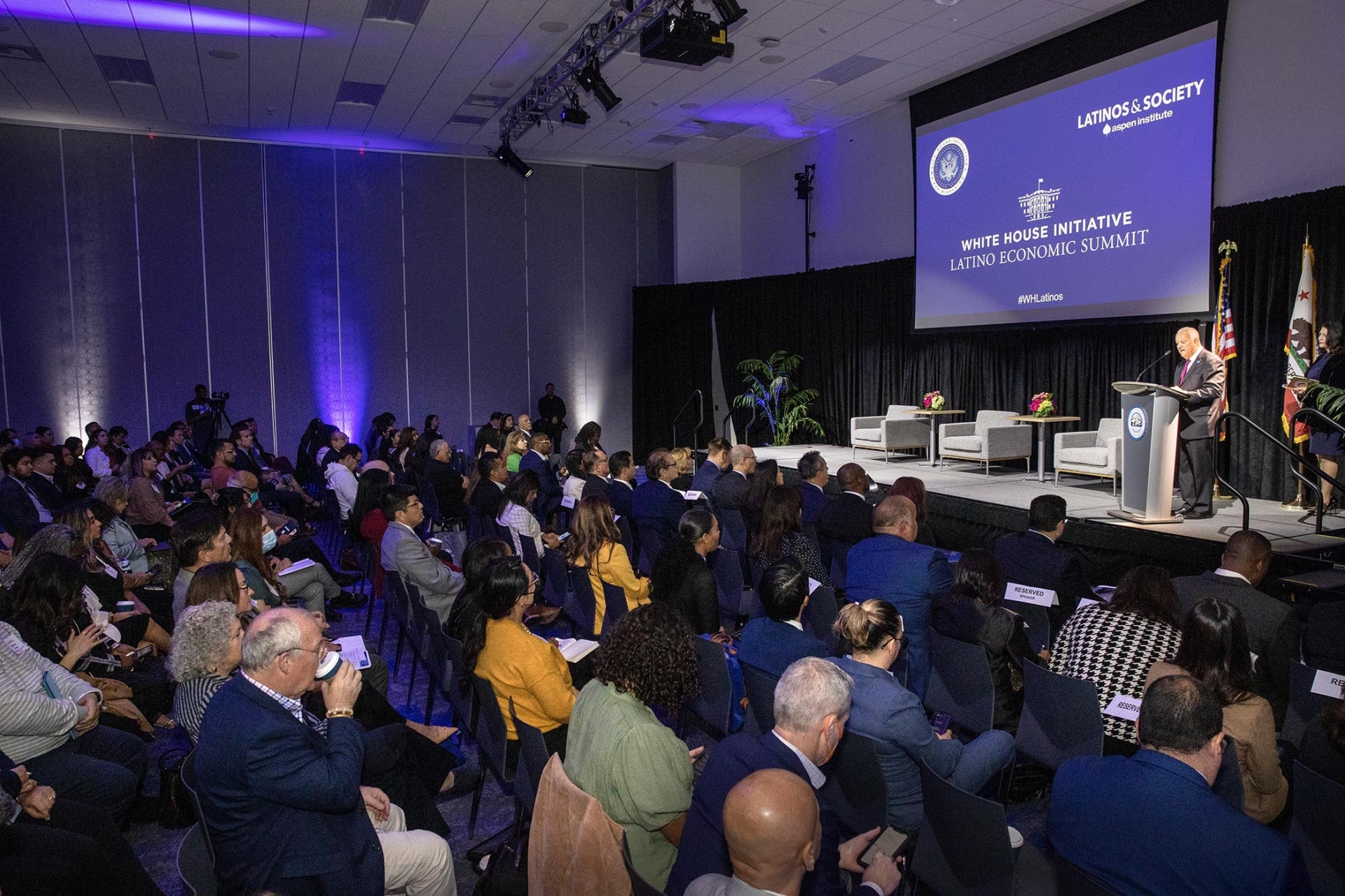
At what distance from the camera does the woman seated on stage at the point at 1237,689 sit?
2592mm

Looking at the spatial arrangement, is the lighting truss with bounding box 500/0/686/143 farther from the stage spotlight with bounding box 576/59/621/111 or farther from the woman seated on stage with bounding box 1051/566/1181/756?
the woman seated on stage with bounding box 1051/566/1181/756

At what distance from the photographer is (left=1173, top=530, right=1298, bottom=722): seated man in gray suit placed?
132 inches

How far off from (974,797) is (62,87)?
496 inches

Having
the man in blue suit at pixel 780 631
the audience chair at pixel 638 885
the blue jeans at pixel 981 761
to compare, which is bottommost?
the blue jeans at pixel 981 761

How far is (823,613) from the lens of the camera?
419 centimetres

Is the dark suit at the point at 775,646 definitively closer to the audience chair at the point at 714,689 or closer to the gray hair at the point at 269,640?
the audience chair at the point at 714,689

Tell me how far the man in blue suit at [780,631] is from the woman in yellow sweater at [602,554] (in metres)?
1.31

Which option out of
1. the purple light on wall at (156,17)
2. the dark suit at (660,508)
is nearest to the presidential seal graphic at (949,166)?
the dark suit at (660,508)

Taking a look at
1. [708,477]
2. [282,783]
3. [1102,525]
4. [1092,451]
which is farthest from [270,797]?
[1092,451]

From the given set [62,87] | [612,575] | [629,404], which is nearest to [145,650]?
[612,575]

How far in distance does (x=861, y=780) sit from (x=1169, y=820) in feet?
2.77

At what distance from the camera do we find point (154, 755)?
4215 mm

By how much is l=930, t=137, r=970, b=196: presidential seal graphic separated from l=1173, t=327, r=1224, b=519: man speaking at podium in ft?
14.4

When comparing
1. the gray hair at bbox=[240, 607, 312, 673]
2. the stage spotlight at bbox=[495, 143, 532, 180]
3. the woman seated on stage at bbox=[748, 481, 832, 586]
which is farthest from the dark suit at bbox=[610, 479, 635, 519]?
the stage spotlight at bbox=[495, 143, 532, 180]
